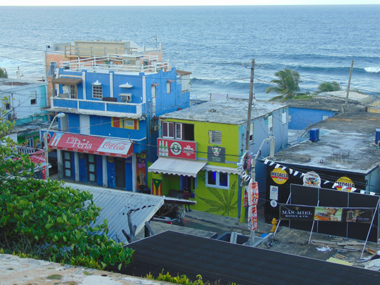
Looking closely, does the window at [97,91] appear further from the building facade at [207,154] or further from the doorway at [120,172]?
the building facade at [207,154]

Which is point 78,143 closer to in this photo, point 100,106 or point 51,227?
point 100,106

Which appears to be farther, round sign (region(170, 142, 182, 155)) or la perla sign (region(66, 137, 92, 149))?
la perla sign (region(66, 137, 92, 149))

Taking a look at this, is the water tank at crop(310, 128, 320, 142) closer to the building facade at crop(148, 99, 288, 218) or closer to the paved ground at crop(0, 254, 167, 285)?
the building facade at crop(148, 99, 288, 218)

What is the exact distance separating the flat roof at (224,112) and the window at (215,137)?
73 cm

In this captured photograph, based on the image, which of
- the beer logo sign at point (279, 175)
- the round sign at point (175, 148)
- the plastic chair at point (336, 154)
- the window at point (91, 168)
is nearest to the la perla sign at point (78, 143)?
the window at point (91, 168)

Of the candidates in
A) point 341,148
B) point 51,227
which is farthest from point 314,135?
point 51,227

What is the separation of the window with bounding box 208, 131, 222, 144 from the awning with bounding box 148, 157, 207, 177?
1520 millimetres

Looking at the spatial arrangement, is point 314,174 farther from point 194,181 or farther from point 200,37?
point 200,37

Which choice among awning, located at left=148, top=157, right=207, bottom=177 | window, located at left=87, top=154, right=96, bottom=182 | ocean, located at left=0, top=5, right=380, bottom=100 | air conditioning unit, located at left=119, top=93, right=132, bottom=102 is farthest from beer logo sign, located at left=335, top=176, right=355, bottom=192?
ocean, located at left=0, top=5, right=380, bottom=100

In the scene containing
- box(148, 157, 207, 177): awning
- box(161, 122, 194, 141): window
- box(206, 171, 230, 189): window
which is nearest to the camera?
box(148, 157, 207, 177): awning

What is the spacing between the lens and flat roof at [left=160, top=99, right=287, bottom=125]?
107 ft

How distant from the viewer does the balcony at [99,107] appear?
3516 cm

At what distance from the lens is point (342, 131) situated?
1431 inches

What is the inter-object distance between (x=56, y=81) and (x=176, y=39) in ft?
508
